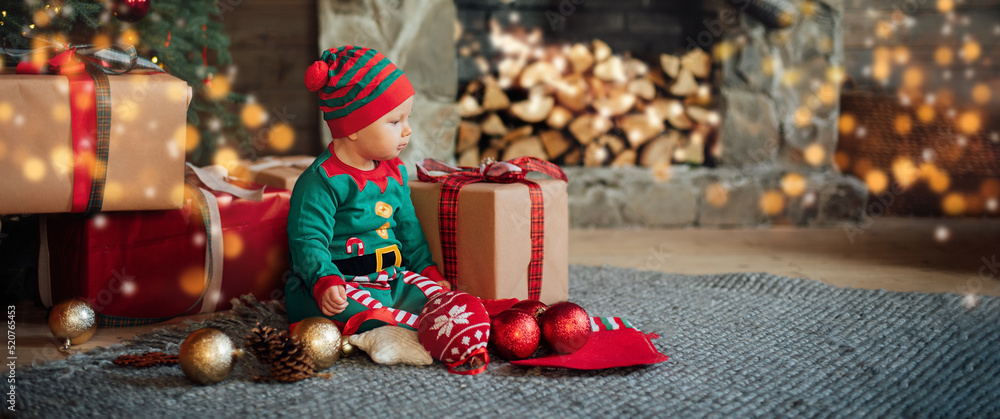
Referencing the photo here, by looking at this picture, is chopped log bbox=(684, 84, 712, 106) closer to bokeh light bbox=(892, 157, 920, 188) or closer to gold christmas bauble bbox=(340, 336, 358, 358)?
bokeh light bbox=(892, 157, 920, 188)

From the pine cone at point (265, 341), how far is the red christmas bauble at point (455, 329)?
22cm

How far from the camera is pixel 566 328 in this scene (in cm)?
113

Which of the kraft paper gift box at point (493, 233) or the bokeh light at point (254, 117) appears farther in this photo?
the bokeh light at point (254, 117)

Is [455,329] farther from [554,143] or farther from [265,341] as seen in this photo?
[554,143]

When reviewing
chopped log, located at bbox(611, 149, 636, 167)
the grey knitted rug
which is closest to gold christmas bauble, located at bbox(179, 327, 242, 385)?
the grey knitted rug

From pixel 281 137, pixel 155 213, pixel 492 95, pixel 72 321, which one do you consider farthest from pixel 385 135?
pixel 492 95

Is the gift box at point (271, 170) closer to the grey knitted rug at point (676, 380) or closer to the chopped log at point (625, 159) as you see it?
the grey knitted rug at point (676, 380)

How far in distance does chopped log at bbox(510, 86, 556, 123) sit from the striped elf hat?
132 cm

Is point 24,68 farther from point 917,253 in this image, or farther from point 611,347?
point 917,253

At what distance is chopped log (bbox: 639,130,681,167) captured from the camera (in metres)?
2.57

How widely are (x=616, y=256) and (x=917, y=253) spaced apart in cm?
86

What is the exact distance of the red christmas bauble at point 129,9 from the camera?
4.67ft

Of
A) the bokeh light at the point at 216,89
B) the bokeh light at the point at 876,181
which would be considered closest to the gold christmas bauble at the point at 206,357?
the bokeh light at the point at 216,89

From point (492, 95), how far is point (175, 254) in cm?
137
